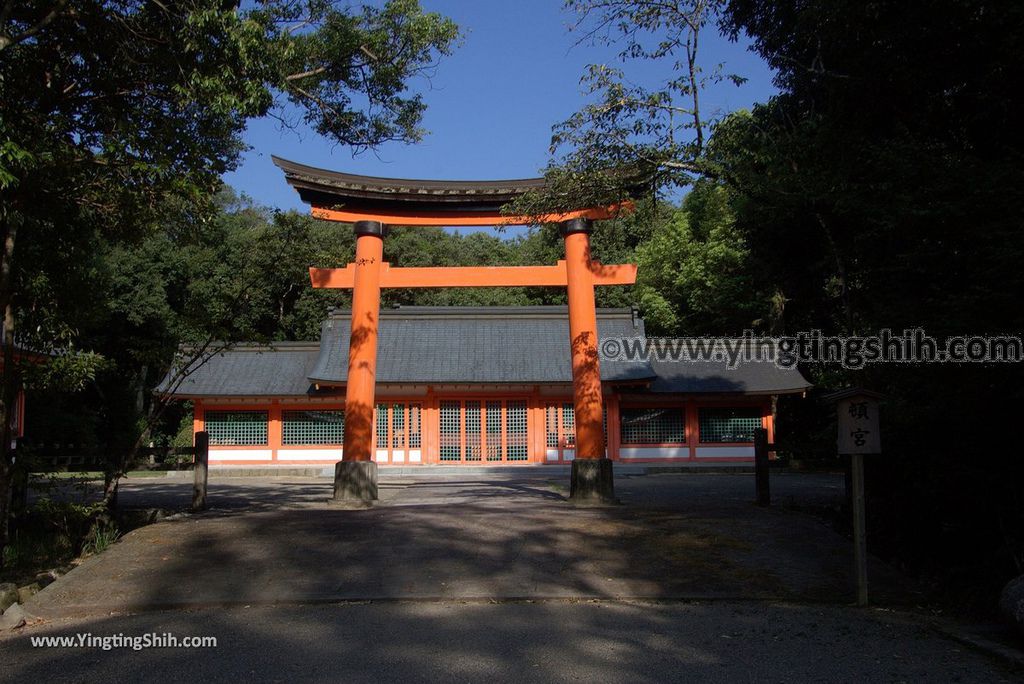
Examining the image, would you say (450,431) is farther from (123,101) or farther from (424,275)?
(123,101)

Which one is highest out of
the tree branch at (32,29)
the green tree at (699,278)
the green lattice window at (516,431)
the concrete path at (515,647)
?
the green tree at (699,278)

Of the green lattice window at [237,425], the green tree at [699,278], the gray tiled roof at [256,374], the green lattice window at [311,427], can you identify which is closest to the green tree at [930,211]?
the green lattice window at [311,427]

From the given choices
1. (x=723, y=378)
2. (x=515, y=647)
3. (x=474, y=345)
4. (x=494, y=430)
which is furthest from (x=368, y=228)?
(x=723, y=378)

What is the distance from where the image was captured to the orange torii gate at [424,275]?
12227 millimetres

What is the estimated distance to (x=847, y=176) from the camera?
7.88m

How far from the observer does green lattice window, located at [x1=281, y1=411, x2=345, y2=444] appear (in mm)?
25828

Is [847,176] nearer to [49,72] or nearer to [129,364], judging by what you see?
[49,72]

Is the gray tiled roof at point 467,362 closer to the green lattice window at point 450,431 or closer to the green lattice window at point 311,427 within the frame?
the green lattice window at point 311,427

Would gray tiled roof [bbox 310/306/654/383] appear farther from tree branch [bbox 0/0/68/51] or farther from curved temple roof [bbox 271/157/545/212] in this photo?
tree branch [bbox 0/0/68/51]

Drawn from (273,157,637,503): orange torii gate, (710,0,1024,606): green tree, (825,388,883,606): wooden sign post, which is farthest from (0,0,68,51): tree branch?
(825,388,883,606): wooden sign post

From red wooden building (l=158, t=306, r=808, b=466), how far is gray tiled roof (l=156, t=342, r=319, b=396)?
0.06m

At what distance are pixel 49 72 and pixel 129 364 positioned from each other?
84.2ft

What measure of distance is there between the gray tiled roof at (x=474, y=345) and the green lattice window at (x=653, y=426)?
6.27ft

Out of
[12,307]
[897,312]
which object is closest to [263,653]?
[12,307]
